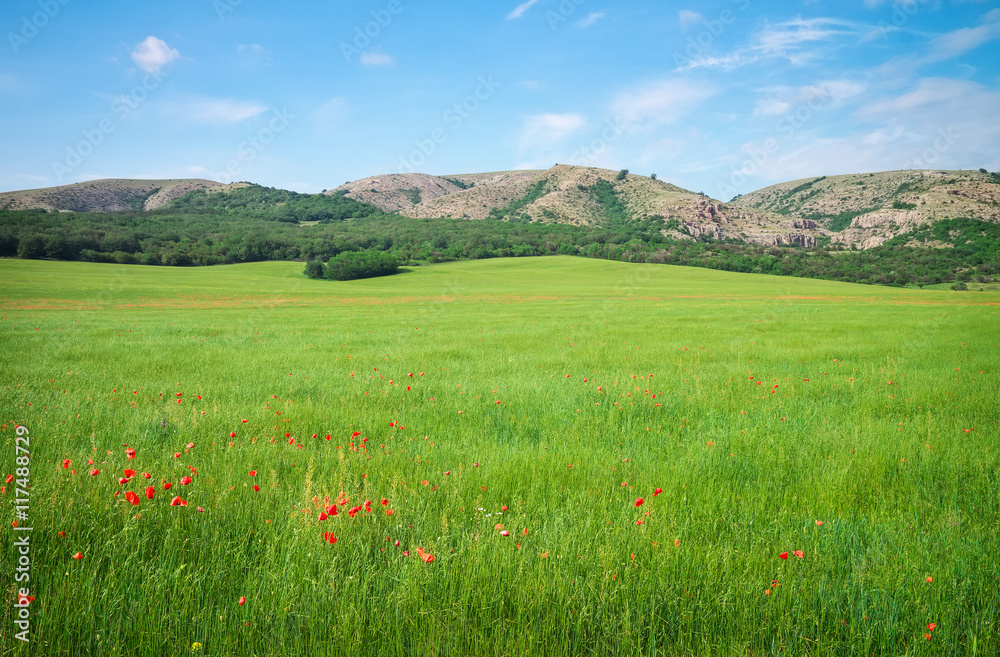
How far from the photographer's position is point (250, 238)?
433 feet

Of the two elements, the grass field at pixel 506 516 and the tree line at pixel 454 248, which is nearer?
the grass field at pixel 506 516

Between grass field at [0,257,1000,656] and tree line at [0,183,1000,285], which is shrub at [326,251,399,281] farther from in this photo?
grass field at [0,257,1000,656]

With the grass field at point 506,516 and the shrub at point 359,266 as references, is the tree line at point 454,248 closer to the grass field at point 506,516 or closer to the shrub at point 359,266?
the shrub at point 359,266

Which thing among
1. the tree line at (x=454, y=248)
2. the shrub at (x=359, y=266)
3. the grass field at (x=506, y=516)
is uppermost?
the tree line at (x=454, y=248)

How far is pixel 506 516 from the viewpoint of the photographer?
12.7 ft

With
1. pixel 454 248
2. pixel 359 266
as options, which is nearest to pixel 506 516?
pixel 359 266

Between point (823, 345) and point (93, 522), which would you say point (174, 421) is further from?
point (823, 345)

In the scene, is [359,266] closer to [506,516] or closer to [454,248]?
[454,248]

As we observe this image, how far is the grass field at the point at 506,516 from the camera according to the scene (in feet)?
8.41

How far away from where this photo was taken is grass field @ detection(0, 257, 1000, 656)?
256 cm

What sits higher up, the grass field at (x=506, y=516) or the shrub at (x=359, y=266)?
the shrub at (x=359, y=266)

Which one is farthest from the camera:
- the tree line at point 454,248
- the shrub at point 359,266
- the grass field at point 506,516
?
the tree line at point 454,248

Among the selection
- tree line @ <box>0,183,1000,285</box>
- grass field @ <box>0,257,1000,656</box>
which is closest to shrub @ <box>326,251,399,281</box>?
→ tree line @ <box>0,183,1000,285</box>

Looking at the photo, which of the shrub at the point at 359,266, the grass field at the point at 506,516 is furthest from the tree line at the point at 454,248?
the grass field at the point at 506,516
